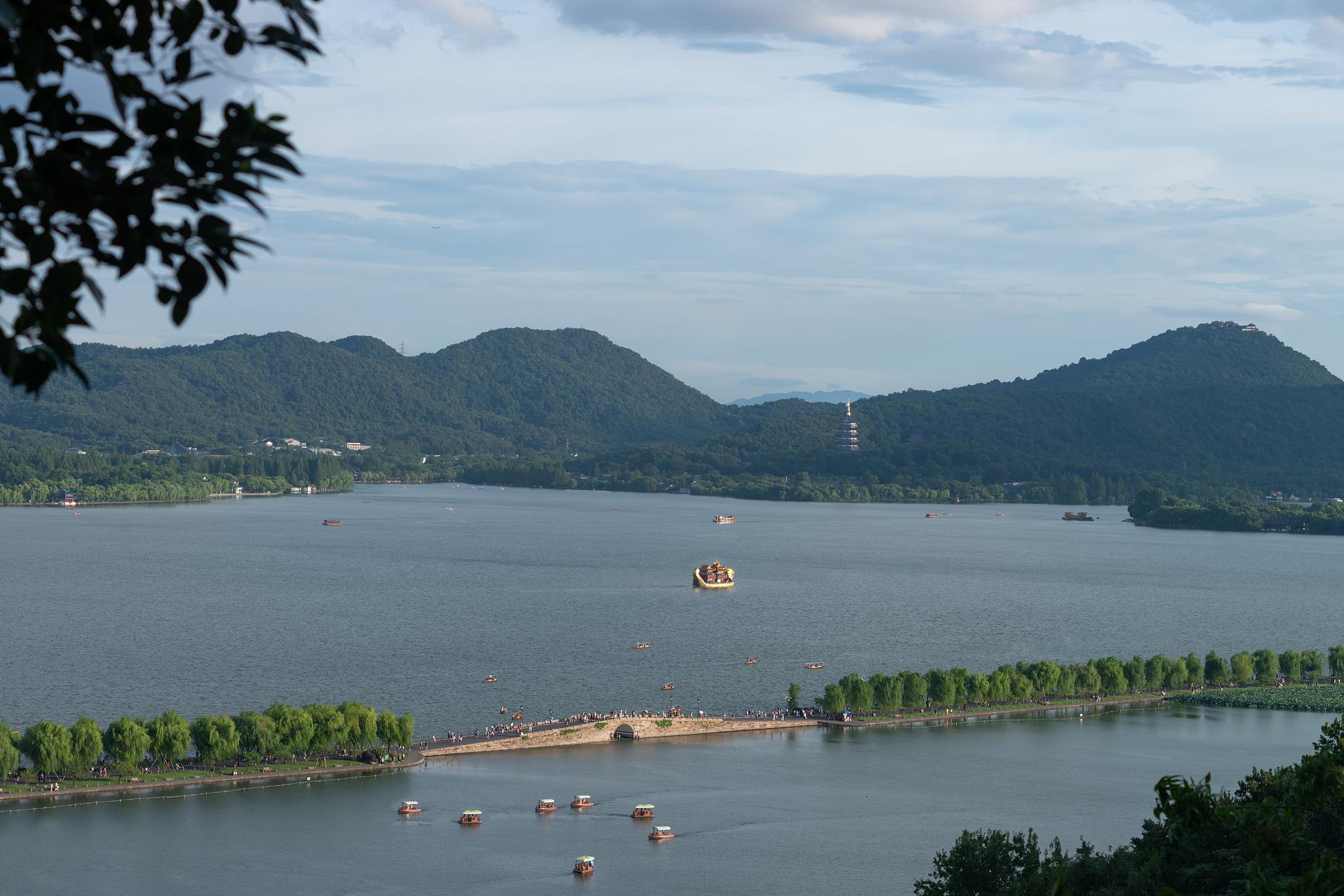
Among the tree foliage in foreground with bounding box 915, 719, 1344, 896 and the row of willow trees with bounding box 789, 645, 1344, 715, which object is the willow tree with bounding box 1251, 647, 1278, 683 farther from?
the tree foliage in foreground with bounding box 915, 719, 1344, 896

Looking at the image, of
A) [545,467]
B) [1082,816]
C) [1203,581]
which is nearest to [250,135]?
[1082,816]

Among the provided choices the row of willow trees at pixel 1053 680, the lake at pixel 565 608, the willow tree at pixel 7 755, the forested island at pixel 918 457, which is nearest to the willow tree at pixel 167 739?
the willow tree at pixel 7 755

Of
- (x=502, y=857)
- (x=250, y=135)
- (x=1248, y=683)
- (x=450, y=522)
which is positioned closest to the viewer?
(x=250, y=135)

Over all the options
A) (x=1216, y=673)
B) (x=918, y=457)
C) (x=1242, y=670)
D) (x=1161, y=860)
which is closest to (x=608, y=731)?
(x=1161, y=860)

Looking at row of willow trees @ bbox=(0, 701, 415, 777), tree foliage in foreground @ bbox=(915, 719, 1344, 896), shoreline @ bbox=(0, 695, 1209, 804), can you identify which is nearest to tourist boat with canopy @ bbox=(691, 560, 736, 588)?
shoreline @ bbox=(0, 695, 1209, 804)

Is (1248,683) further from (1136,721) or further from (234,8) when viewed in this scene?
(234,8)

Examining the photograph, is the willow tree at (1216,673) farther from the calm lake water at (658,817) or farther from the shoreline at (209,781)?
the shoreline at (209,781)
